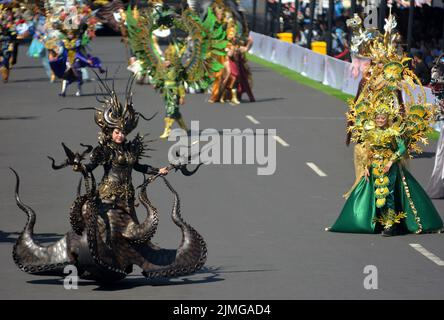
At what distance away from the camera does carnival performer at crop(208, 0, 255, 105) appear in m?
35.6

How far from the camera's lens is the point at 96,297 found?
43.2ft

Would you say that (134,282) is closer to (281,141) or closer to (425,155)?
(425,155)

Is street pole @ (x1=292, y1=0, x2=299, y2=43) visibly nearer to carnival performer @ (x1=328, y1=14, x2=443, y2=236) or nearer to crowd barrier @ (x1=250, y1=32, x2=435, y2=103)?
crowd barrier @ (x1=250, y1=32, x2=435, y2=103)

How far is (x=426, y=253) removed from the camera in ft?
52.4

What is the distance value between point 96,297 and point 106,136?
1732mm

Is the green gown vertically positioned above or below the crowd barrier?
below

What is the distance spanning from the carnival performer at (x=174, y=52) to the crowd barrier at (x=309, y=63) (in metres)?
5.69

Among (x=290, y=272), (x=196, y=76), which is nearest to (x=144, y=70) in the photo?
(x=196, y=76)

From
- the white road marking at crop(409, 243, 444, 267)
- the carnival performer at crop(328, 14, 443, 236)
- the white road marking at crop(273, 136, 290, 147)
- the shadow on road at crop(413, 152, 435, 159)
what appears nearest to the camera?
the white road marking at crop(409, 243, 444, 267)

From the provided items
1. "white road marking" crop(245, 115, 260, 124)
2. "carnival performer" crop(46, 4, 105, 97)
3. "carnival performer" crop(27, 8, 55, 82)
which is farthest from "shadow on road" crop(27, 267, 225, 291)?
"carnival performer" crop(27, 8, 55, 82)

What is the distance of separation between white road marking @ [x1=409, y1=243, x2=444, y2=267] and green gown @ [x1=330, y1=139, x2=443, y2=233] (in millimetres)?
694

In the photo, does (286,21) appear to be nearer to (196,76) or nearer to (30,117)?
(30,117)

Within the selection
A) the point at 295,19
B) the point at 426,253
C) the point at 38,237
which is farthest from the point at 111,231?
the point at 295,19

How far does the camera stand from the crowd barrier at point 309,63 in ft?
131
